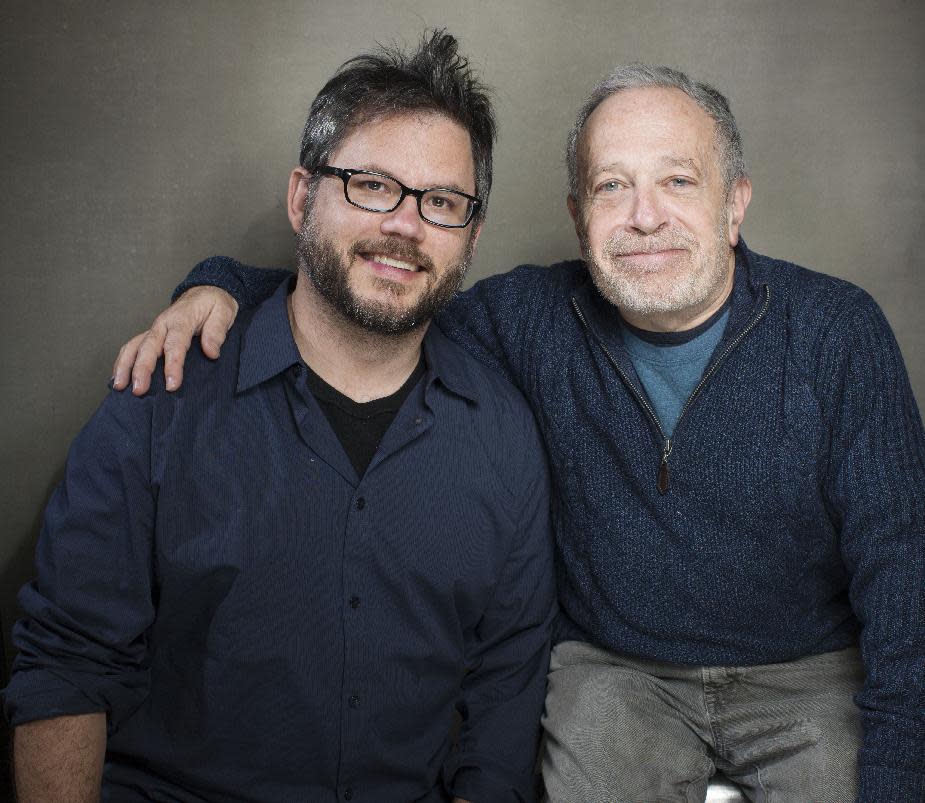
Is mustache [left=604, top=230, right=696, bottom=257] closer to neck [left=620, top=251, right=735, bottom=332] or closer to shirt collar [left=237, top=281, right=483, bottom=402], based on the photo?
neck [left=620, top=251, right=735, bottom=332]

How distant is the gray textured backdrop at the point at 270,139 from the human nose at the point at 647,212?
711mm

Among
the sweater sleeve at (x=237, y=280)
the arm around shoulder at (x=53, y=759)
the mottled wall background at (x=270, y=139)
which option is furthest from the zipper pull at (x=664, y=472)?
the arm around shoulder at (x=53, y=759)

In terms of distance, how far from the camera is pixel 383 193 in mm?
1747

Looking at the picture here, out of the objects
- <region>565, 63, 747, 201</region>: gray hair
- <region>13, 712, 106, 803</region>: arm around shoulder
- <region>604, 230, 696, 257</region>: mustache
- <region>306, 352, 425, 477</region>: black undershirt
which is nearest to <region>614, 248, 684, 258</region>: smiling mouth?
<region>604, 230, 696, 257</region>: mustache

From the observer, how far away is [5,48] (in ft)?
7.60

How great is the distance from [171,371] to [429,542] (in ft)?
1.81

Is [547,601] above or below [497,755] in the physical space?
above

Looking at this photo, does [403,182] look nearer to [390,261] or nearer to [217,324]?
[390,261]

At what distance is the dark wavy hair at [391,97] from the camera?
1.77 meters

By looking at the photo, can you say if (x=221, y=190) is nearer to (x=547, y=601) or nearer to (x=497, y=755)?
(x=547, y=601)

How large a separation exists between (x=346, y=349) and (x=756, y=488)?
817mm

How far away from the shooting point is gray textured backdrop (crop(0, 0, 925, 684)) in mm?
2361

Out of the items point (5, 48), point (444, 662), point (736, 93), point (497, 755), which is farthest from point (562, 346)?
point (5, 48)

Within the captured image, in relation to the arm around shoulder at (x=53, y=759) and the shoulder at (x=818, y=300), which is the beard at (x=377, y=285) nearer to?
the shoulder at (x=818, y=300)
